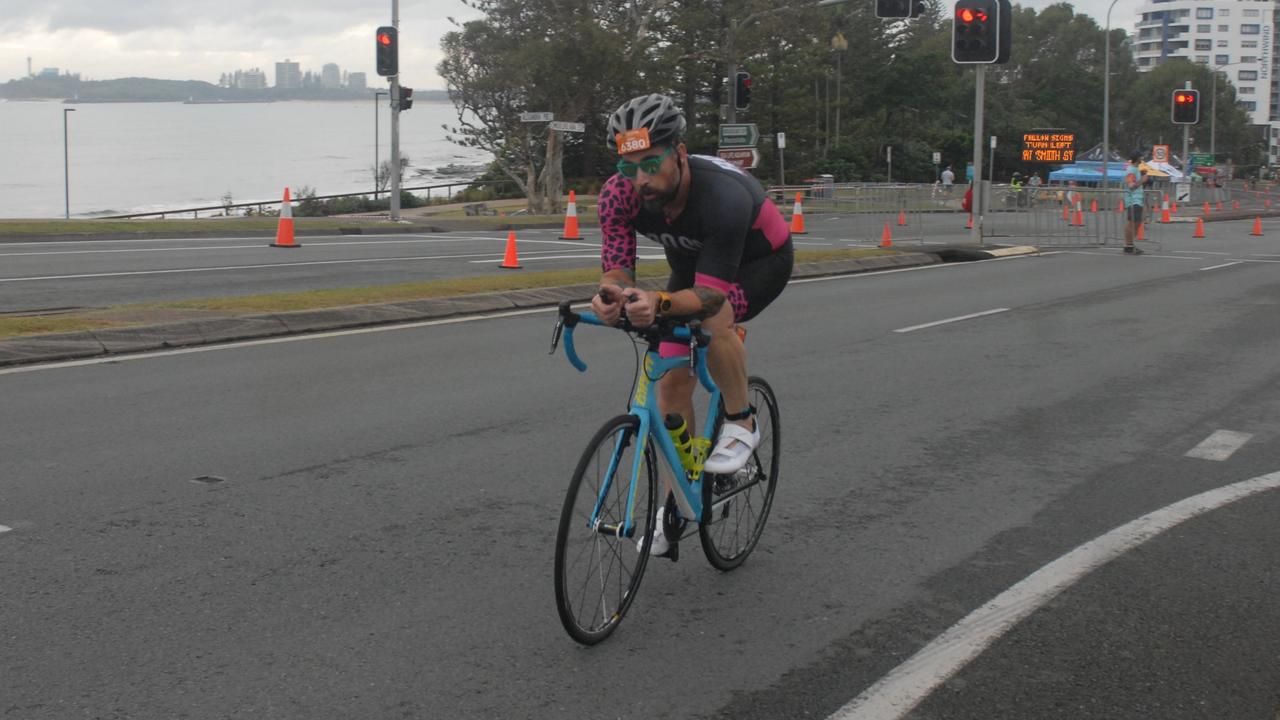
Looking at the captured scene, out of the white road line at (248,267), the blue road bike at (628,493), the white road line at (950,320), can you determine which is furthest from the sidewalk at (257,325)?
the blue road bike at (628,493)

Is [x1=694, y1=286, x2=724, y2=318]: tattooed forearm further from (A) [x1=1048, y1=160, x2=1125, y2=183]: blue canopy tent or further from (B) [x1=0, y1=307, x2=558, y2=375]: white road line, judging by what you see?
(A) [x1=1048, y1=160, x2=1125, y2=183]: blue canopy tent

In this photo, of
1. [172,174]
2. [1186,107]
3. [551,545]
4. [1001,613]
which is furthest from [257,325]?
[172,174]

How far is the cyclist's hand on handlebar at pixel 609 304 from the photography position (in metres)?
4.18

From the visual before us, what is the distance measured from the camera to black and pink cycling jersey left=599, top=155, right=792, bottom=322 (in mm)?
4570

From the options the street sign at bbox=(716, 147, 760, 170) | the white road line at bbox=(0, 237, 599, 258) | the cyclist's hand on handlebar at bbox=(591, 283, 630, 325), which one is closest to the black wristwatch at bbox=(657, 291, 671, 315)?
the cyclist's hand on handlebar at bbox=(591, 283, 630, 325)

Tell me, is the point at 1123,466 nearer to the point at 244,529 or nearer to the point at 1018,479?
the point at 1018,479

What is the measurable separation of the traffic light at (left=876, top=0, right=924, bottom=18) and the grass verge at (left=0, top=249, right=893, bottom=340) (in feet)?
43.3

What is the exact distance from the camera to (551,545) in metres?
5.55

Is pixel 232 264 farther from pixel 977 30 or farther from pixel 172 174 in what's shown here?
pixel 172 174

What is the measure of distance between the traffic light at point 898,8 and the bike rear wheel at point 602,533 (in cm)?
2486

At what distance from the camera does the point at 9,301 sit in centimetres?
1318

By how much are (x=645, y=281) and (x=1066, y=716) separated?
1240cm

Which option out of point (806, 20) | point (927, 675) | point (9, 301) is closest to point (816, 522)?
point (927, 675)

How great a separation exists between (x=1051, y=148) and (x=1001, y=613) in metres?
67.9
